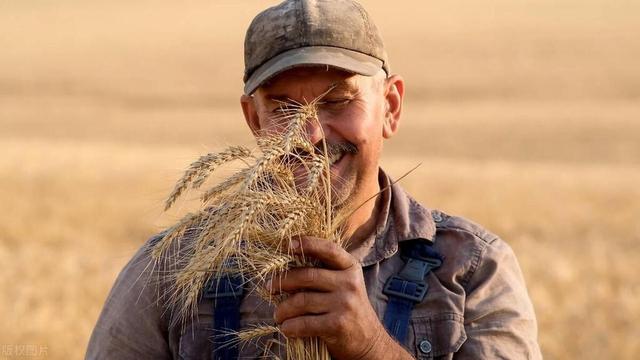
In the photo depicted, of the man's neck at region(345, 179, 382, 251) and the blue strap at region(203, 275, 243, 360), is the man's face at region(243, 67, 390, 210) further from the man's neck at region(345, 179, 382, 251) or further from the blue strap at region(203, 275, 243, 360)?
the blue strap at region(203, 275, 243, 360)

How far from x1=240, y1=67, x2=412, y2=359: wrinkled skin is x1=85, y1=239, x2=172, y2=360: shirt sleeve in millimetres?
550

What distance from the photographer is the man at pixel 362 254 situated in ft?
10.9

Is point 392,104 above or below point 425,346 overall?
above

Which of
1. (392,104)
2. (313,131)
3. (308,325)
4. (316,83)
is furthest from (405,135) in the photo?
(308,325)

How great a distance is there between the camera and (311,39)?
11.4ft

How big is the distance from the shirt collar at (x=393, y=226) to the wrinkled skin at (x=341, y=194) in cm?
5

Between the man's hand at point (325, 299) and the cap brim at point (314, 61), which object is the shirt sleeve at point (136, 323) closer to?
the man's hand at point (325, 299)

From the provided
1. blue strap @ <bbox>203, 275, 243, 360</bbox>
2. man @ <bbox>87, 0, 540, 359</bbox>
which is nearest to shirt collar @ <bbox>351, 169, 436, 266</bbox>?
man @ <bbox>87, 0, 540, 359</bbox>

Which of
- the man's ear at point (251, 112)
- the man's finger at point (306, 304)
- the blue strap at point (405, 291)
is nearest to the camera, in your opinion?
the man's finger at point (306, 304)

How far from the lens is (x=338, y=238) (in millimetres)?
3076

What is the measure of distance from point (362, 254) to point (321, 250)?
661 mm

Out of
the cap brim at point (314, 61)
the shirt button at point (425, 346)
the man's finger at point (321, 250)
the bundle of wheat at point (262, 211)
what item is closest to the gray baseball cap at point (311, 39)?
the cap brim at point (314, 61)

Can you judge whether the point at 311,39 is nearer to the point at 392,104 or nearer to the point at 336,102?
the point at 336,102

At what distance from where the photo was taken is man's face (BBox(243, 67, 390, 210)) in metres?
3.42
